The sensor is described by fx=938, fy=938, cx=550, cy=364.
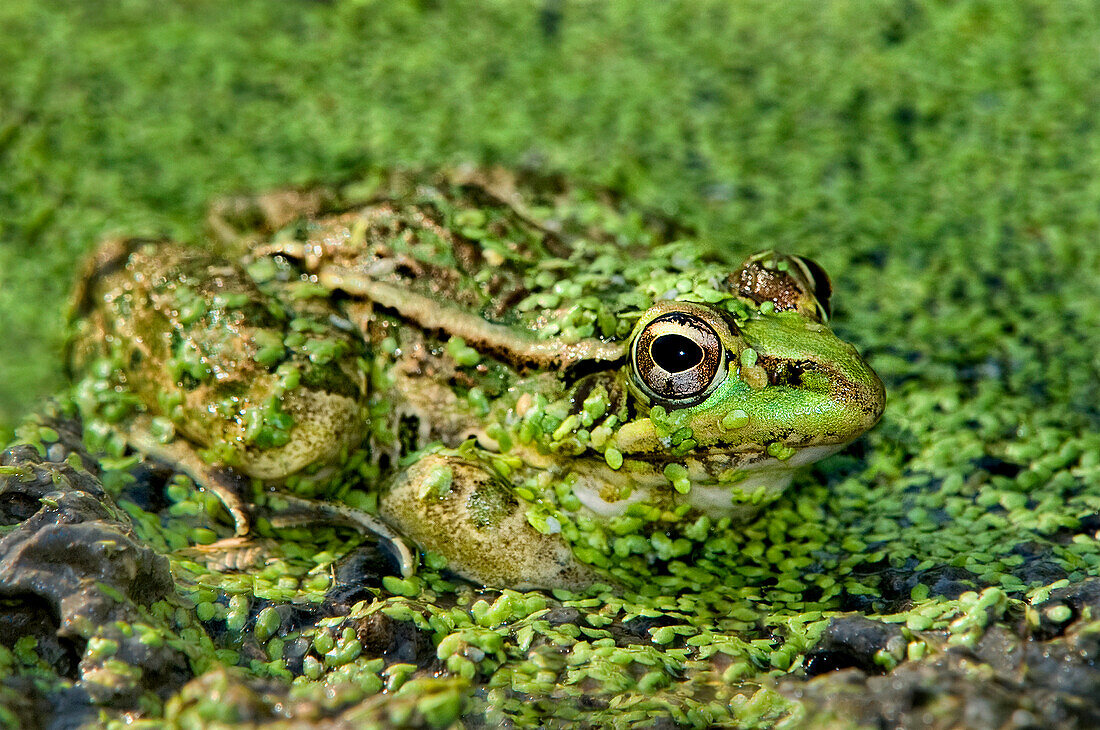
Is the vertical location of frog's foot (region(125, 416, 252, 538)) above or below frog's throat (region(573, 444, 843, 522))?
below

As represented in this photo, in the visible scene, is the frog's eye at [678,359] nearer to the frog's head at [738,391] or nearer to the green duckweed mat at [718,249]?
the frog's head at [738,391]

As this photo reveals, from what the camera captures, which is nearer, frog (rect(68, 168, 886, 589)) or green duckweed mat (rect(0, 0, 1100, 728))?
green duckweed mat (rect(0, 0, 1100, 728))

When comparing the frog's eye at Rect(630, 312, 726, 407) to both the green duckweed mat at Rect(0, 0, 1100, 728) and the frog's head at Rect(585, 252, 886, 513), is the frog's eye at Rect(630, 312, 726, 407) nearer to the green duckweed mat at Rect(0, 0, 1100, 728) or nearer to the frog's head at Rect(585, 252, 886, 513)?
the frog's head at Rect(585, 252, 886, 513)

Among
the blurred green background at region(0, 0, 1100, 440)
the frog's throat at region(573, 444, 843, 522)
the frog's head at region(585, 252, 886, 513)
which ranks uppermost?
the blurred green background at region(0, 0, 1100, 440)

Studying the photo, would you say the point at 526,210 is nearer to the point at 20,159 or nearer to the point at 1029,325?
the point at 1029,325

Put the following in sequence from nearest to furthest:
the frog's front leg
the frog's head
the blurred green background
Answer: the frog's head
the frog's front leg
the blurred green background

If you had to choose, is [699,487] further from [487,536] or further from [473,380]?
[473,380]

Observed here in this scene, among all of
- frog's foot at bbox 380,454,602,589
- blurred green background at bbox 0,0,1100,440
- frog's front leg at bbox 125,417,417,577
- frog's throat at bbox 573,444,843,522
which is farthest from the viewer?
blurred green background at bbox 0,0,1100,440

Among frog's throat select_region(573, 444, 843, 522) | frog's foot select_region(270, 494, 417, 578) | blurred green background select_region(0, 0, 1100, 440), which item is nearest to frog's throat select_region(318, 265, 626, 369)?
frog's throat select_region(573, 444, 843, 522)
